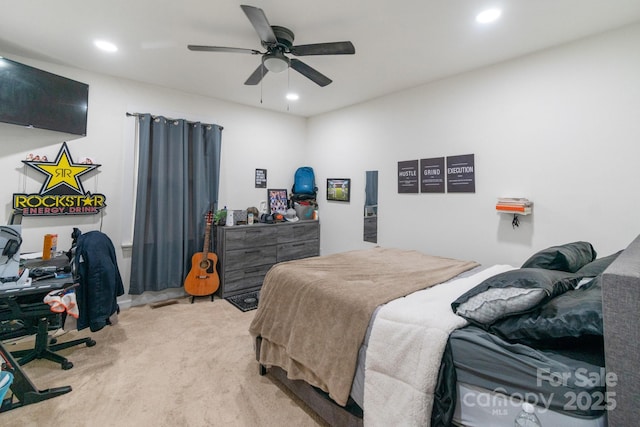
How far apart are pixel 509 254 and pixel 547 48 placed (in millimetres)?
1878

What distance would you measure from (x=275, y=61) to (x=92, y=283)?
2.39 m

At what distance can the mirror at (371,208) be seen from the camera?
156 inches

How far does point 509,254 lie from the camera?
9.14 feet

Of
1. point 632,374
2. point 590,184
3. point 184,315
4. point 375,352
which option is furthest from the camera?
point 184,315

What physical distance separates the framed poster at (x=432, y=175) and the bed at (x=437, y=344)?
1.44m

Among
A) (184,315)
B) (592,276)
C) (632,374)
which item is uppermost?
(592,276)

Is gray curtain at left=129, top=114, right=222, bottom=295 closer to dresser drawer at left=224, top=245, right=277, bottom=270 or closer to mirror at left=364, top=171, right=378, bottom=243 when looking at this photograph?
dresser drawer at left=224, top=245, right=277, bottom=270

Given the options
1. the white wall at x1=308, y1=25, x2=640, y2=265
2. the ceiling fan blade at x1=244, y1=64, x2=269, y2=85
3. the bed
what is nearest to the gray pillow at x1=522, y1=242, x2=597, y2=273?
the bed

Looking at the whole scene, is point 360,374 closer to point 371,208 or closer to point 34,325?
point 34,325

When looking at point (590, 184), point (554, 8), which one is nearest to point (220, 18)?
point (554, 8)

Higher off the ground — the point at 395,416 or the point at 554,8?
the point at 554,8

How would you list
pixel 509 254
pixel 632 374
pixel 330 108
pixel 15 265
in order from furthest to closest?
pixel 330 108 → pixel 509 254 → pixel 15 265 → pixel 632 374

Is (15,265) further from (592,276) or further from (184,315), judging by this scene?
(592,276)

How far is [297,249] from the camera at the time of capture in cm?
448
